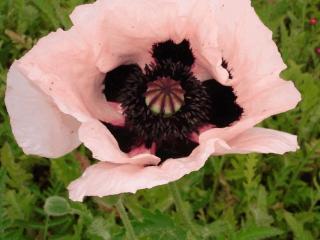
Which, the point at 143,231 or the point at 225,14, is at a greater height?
the point at 225,14

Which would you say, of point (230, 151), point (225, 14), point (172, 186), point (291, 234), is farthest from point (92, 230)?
point (291, 234)

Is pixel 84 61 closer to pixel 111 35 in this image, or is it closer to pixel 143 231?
pixel 111 35

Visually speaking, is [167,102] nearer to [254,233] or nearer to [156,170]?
[156,170]

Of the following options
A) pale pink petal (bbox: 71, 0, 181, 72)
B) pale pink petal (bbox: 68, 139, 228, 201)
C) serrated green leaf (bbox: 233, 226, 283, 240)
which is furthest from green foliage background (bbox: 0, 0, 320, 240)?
pale pink petal (bbox: 68, 139, 228, 201)

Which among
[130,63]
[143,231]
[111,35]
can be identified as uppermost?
[111,35]

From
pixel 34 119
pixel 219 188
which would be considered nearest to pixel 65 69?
pixel 34 119

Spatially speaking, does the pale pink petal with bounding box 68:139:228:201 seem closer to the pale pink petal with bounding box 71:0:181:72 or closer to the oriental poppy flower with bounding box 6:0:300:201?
the oriental poppy flower with bounding box 6:0:300:201
